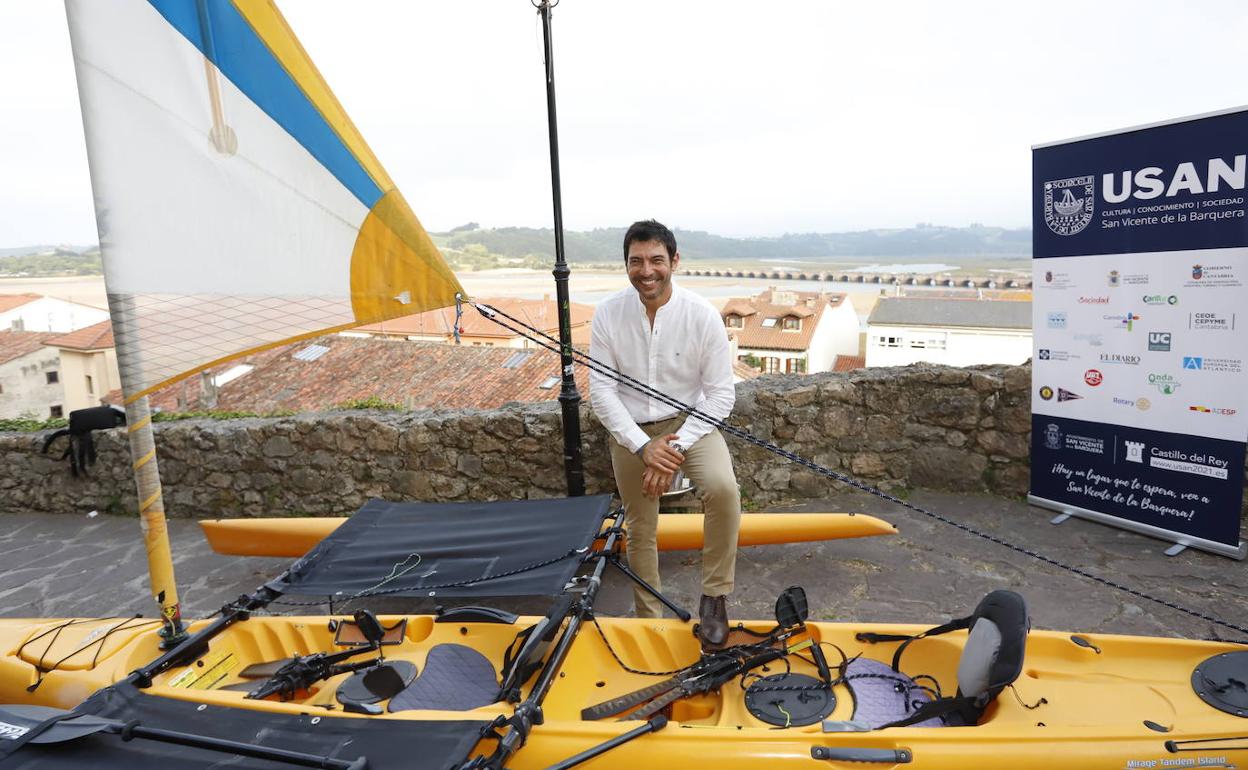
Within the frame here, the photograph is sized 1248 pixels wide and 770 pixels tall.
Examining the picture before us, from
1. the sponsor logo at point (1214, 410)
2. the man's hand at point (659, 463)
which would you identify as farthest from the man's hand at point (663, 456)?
the sponsor logo at point (1214, 410)

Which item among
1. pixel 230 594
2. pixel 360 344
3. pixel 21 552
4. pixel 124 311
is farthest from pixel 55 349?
pixel 124 311

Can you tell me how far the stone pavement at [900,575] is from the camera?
3.73 meters

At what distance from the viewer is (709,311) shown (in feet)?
11.3

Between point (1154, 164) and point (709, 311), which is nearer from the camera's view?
point (709, 311)

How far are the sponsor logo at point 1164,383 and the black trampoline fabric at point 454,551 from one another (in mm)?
3363

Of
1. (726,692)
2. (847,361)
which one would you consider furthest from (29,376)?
(847,361)

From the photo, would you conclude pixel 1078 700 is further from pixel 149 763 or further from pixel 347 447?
pixel 347 447

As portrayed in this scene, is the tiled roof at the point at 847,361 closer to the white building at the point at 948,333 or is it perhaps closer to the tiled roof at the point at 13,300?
the white building at the point at 948,333

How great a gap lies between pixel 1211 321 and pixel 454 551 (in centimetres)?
424

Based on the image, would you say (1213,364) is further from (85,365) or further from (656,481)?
(85,365)

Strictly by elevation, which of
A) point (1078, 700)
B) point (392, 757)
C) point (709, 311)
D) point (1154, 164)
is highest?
point (1154, 164)

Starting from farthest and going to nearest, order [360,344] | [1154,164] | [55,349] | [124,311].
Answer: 1. [55,349]
2. [360,344]
3. [1154,164]
4. [124,311]

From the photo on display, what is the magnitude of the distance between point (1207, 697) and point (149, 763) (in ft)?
9.80

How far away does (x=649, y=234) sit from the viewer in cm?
330
